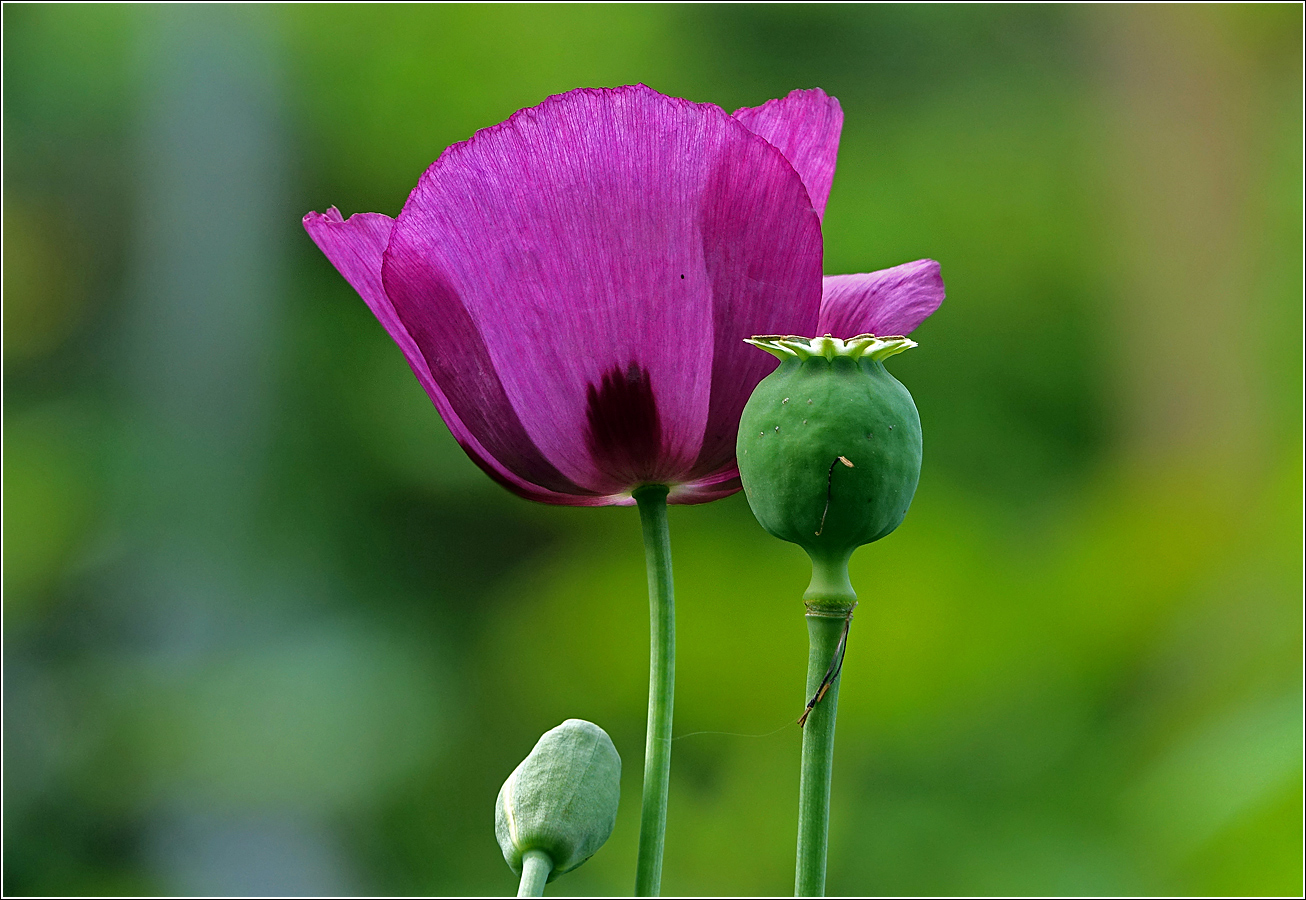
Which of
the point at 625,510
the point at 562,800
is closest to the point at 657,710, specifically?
the point at 562,800

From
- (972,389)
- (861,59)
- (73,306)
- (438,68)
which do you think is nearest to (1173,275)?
(972,389)

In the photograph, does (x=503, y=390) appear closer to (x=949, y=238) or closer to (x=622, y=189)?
(x=622, y=189)

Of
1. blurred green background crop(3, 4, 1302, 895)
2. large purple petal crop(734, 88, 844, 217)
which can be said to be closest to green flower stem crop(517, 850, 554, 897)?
large purple petal crop(734, 88, 844, 217)

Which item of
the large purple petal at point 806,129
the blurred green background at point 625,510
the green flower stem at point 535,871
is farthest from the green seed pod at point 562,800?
the blurred green background at point 625,510

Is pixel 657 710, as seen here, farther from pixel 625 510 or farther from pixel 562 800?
pixel 625 510

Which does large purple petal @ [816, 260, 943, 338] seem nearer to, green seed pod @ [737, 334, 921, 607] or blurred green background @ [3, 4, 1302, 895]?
green seed pod @ [737, 334, 921, 607]

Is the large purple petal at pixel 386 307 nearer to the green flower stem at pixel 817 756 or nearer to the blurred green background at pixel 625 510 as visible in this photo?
the green flower stem at pixel 817 756
